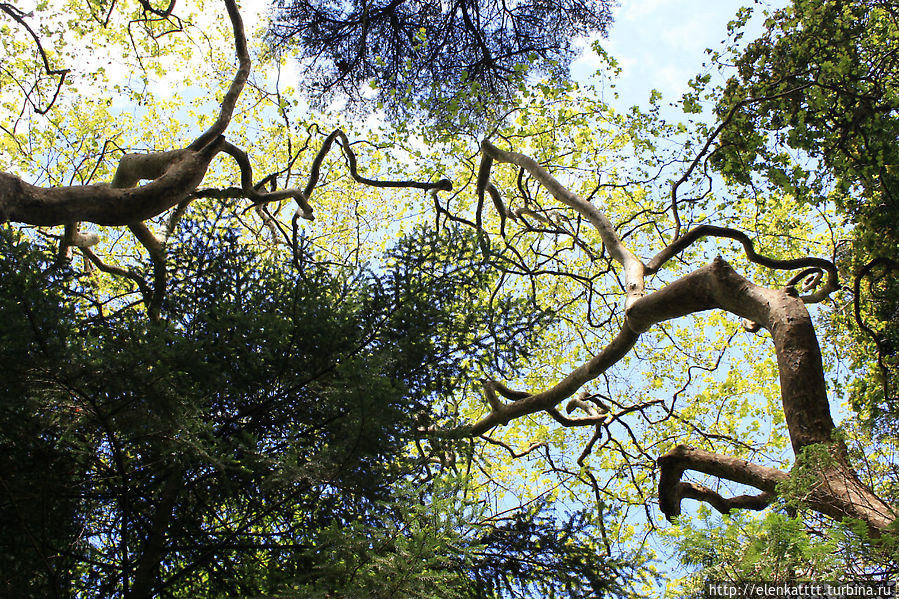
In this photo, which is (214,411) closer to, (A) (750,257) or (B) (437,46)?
(A) (750,257)

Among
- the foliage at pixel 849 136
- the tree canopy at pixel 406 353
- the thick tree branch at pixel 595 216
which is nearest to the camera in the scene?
the tree canopy at pixel 406 353

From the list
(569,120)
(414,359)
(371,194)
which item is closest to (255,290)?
(414,359)

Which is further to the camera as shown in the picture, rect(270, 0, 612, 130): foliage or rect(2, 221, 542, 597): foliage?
rect(270, 0, 612, 130): foliage

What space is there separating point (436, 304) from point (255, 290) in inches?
65.8

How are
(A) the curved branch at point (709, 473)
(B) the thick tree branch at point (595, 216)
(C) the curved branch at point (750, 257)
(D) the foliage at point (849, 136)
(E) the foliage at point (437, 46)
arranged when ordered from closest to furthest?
(A) the curved branch at point (709, 473) → (B) the thick tree branch at point (595, 216) → (C) the curved branch at point (750, 257) → (D) the foliage at point (849, 136) → (E) the foliage at point (437, 46)

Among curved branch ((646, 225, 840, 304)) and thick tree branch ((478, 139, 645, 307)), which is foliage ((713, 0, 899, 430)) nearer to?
curved branch ((646, 225, 840, 304))

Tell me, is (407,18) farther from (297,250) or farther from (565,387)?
(565,387)

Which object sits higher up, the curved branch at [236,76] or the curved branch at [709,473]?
the curved branch at [236,76]

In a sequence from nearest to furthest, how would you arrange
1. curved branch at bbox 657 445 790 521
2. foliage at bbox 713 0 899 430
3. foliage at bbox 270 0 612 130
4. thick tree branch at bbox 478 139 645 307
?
1. curved branch at bbox 657 445 790 521
2. thick tree branch at bbox 478 139 645 307
3. foliage at bbox 713 0 899 430
4. foliage at bbox 270 0 612 130

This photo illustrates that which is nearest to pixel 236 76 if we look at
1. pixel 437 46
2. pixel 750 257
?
pixel 437 46

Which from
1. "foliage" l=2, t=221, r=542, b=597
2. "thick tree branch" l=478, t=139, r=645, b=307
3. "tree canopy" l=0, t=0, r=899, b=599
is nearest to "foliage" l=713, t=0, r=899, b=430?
"tree canopy" l=0, t=0, r=899, b=599

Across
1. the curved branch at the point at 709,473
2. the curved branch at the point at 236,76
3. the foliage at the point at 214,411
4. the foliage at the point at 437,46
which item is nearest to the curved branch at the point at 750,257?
the foliage at the point at 214,411

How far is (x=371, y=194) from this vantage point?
13.0 m

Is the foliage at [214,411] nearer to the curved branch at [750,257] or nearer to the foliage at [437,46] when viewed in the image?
the curved branch at [750,257]
